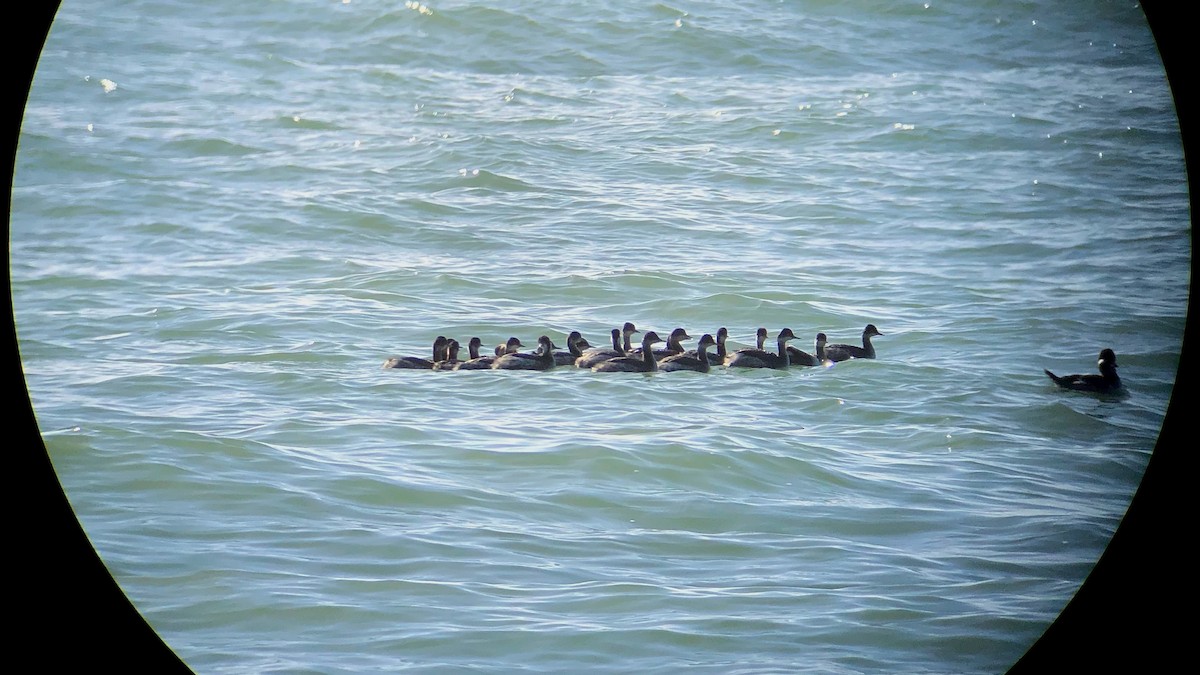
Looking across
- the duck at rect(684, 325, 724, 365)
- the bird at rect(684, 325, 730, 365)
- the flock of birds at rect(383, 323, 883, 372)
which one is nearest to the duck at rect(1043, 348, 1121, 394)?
the flock of birds at rect(383, 323, 883, 372)

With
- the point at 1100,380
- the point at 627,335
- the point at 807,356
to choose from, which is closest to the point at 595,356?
the point at 627,335

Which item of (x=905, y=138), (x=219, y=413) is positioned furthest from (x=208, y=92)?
(x=219, y=413)

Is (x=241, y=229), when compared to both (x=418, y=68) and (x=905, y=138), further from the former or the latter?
(x=905, y=138)

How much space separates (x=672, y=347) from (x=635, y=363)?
25.6 inches

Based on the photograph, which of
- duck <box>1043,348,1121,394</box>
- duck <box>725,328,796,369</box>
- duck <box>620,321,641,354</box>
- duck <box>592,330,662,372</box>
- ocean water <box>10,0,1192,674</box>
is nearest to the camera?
ocean water <box>10,0,1192,674</box>

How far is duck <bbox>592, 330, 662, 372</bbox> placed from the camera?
11102mm

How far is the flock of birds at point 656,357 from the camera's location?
36.2 ft

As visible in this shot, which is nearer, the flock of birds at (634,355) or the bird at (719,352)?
the flock of birds at (634,355)

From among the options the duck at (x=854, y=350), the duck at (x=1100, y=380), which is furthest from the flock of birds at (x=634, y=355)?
the duck at (x=1100, y=380)

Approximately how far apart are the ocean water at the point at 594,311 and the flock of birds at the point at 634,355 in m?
0.21

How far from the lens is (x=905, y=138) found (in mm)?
21094

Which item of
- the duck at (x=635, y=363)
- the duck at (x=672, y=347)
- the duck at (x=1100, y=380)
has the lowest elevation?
the duck at (x=1100, y=380)

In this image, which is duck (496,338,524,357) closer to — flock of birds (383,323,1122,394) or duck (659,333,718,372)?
flock of birds (383,323,1122,394)

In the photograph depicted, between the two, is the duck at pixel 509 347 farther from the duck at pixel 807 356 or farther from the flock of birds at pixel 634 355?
the duck at pixel 807 356
